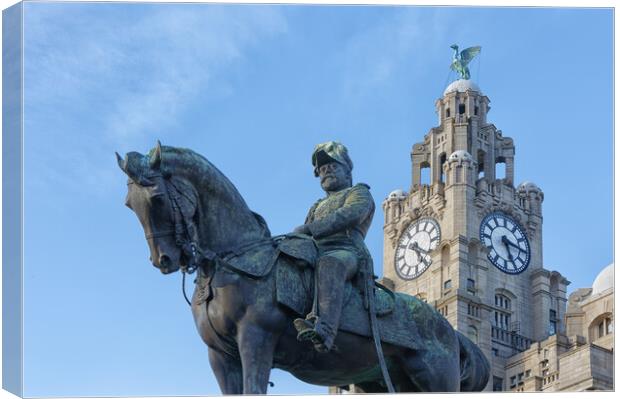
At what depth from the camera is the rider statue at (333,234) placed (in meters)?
20.6

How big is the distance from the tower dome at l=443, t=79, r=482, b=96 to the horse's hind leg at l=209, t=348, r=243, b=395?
342 ft

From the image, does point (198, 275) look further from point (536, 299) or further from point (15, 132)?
point (536, 299)

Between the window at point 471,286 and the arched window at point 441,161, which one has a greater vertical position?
the arched window at point 441,161

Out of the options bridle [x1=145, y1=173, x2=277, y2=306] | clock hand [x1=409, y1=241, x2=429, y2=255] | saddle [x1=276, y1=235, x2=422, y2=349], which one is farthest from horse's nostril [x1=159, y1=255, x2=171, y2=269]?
clock hand [x1=409, y1=241, x2=429, y2=255]

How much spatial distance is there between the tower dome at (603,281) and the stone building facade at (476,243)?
5414 millimetres

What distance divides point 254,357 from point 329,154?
350 cm

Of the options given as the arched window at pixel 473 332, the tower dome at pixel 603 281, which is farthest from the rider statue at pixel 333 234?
the arched window at pixel 473 332

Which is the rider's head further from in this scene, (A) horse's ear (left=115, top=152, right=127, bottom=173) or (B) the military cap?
(A) horse's ear (left=115, top=152, right=127, bottom=173)

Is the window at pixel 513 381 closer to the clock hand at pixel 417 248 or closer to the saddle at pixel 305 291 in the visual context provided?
the clock hand at pixel 417 248

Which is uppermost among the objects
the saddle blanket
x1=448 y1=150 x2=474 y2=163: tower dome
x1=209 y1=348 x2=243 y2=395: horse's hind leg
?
x1=448 y1=150 x2=474 y2=163: tower dome

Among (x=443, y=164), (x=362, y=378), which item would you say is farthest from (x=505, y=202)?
(x=362, y=378)

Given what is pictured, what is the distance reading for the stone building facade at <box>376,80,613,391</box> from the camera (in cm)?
11294

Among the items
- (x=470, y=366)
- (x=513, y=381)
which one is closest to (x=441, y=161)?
(x=513, y=381)

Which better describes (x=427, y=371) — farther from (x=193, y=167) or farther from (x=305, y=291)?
(x=193, y=167)
